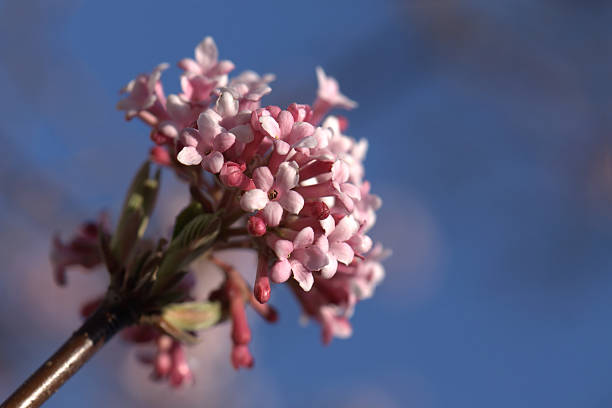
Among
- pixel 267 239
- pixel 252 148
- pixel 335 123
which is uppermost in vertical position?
pixel 335 123

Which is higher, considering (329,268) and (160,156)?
(160,156)

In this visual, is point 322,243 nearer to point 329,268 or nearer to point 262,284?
point 329,268

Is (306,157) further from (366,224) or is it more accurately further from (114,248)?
(114,248)

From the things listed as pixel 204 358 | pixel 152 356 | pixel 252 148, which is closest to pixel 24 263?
pixel 204 358

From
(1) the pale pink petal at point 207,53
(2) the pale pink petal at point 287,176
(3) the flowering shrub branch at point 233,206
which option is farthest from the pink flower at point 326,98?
(2) the pale pink petal at point 287,176

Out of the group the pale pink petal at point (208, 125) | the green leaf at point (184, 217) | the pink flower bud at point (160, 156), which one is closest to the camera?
the pale pink petal at point (208, 125)

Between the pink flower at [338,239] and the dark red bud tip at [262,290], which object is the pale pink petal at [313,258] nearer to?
the pink flower at [338,239]

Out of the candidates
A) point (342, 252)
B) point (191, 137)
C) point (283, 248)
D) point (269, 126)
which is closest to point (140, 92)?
point (191, 137)
